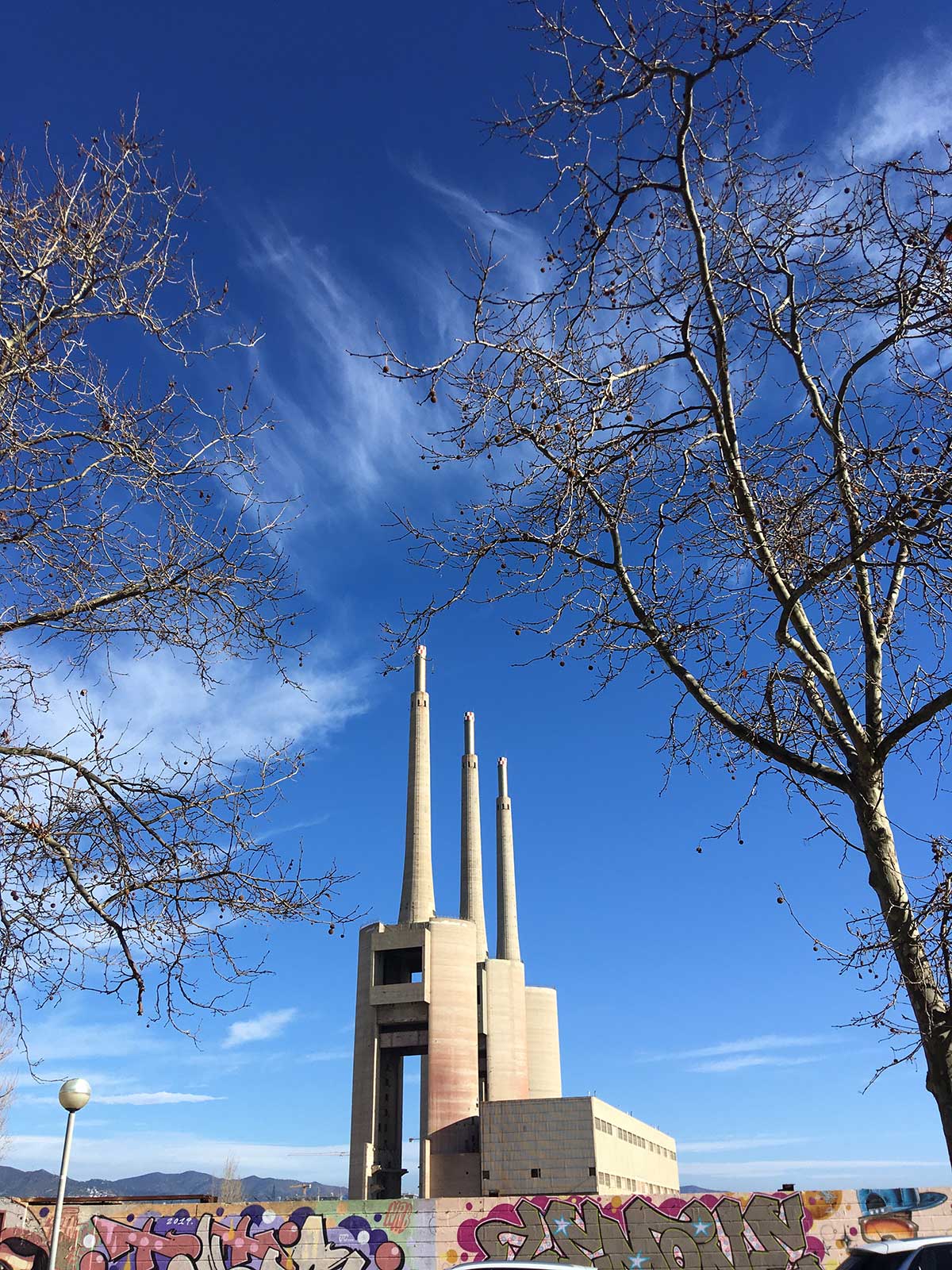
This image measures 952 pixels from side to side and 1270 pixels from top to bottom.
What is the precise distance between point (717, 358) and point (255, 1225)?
686 inches

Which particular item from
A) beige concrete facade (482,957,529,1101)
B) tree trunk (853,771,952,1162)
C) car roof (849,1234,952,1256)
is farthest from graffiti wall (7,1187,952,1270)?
beige concrete facade (482,957,529,1101)

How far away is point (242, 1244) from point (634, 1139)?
201ft

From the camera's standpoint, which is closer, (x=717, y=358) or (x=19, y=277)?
(x=717, y=358)

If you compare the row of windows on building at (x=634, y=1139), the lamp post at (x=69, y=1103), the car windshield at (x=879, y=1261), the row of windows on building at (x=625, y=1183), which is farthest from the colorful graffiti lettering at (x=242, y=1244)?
the row of windows on building at (x=634, y=1139)

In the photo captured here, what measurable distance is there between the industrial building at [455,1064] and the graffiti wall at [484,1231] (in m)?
34.1

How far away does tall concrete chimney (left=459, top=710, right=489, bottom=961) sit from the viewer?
69.6m

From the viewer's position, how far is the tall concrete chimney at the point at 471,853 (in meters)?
69.6

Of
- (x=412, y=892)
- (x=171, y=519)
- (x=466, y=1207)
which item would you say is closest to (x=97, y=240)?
(x=171, y=519)

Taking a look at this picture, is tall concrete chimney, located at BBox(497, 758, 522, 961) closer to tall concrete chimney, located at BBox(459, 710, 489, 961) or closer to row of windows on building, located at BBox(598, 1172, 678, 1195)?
tall concrete chimney, located at BBox(459, 710, 489, 961)

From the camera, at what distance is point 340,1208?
1798 cm

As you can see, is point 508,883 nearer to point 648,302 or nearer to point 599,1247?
point 599,1247

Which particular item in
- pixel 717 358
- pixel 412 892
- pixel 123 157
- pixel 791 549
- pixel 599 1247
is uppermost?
pixel 412 892

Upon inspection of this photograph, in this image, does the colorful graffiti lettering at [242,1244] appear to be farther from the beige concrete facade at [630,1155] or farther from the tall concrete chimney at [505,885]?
the tall concrete chimney at [505,885]

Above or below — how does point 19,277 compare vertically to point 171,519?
above
